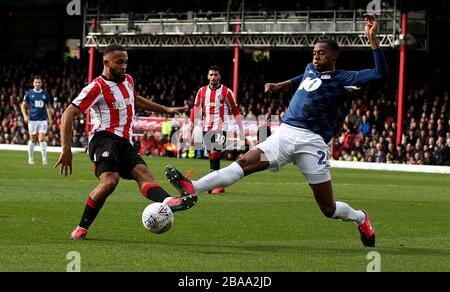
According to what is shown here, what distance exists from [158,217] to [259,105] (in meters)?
29.2

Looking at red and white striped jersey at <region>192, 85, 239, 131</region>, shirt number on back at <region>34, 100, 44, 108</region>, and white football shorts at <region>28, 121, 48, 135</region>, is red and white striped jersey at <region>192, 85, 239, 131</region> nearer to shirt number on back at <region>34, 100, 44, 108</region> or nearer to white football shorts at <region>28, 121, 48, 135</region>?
shirt number on back at <region>34, 100, 44, 108</region>

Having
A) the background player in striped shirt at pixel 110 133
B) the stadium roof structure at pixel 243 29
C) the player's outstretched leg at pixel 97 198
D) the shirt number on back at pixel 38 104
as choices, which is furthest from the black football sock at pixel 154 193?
the stadium roof structure at pixel 243 29

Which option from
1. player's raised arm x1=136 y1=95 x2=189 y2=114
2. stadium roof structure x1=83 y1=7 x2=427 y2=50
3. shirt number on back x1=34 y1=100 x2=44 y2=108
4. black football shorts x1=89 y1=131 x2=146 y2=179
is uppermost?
stadium roof structure x1=83 y1=7 x2=427 y2=50

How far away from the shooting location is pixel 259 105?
38.7 metres

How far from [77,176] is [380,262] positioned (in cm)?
1375

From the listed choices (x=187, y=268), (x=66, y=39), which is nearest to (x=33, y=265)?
(x=187, y=268)

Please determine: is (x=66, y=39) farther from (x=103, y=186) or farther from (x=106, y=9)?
(x=103, y=186)

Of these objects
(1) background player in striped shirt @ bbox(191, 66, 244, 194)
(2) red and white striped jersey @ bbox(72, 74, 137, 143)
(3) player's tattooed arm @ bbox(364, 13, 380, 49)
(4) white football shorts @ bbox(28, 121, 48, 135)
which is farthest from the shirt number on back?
(3) player's tattooed arm @ bbox(364, 13, 380, 49)

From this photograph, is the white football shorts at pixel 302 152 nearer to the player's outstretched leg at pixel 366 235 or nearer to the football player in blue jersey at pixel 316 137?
the football player in blue jersey at pixel 316 137

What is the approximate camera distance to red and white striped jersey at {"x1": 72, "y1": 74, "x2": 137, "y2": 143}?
412 inches

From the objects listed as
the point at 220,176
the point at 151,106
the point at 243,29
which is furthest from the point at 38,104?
the point at 220,176

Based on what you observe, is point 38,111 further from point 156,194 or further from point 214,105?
point 156,194

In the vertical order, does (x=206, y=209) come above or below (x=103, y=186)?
below

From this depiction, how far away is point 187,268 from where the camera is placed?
838 centimetres
